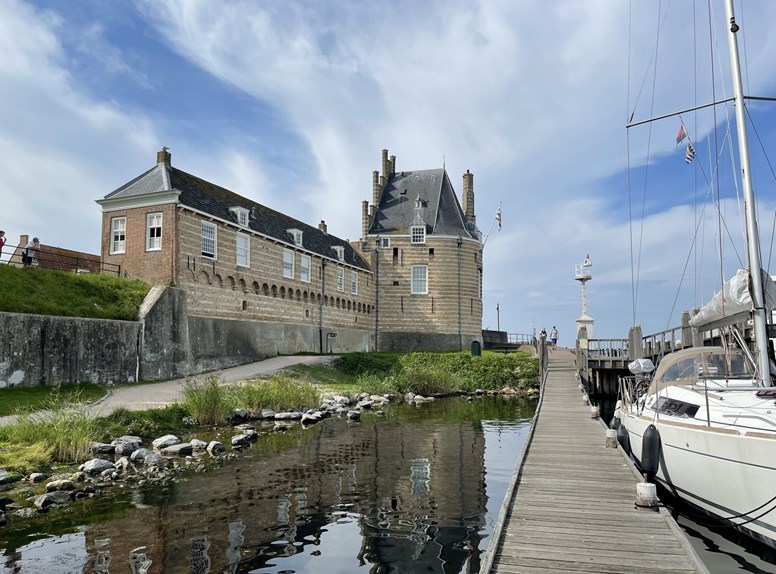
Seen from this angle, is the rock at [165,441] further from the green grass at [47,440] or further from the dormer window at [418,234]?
the dormer window at [418,234]

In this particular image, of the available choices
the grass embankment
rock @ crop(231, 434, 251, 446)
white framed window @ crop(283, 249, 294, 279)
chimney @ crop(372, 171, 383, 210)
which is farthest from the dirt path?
chimney @ crop(372, 171, 383, 210)

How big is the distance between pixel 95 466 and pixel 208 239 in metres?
19.1

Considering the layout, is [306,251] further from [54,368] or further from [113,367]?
[54,368]

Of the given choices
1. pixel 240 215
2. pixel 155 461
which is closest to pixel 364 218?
pixel 240 215

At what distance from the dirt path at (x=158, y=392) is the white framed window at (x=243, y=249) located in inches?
228

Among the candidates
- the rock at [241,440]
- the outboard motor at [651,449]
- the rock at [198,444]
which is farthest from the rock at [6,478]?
the outboard motor at [651,449]

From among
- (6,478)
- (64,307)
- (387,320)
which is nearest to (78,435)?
(6,478)

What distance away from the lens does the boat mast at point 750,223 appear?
10.1m

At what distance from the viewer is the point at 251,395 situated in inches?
802

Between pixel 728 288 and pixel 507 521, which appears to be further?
pixel 728 288

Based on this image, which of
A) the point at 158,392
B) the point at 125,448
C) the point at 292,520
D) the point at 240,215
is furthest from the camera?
the point at 240,215

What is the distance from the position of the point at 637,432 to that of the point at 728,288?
362 centimetres

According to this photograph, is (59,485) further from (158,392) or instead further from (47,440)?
(158,392)

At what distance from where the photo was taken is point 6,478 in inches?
409
